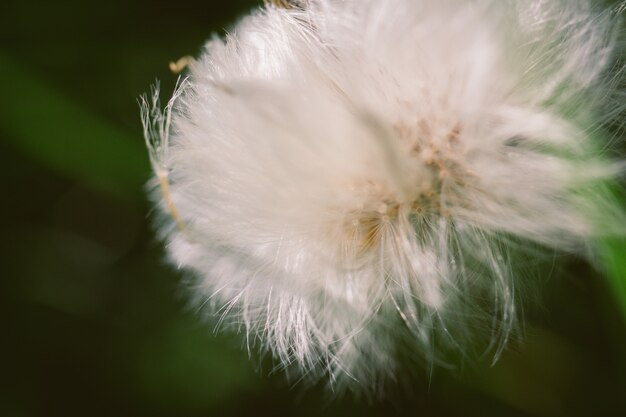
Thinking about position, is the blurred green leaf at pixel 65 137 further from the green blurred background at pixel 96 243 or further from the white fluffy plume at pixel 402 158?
the white fluffy plume at pixel 402 158

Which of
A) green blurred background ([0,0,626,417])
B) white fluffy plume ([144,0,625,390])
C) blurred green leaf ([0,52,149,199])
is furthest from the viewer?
blurred green leaf ([0,52,149,199])

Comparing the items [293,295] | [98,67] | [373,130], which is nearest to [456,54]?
[373,130]

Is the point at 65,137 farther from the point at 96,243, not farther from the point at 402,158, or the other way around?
the point at 402,158

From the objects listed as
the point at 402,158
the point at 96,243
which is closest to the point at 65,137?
the point at 96,243

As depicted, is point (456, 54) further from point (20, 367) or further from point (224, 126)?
point (20, 367)

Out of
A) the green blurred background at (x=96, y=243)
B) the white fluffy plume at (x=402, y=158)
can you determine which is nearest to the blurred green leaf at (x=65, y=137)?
the green blurred background at (x=96, y=243)

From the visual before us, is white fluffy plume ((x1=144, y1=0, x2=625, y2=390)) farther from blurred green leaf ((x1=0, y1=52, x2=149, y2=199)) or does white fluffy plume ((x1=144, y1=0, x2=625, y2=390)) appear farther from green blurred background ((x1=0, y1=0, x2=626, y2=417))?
blurred green leaf ((x1=0, y1=52, x2=149, y2=199))

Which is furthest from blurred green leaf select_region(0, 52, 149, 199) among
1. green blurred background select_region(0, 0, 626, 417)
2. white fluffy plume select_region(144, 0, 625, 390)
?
white fluffy plume select_region(144, 0, 625, 390)
